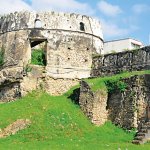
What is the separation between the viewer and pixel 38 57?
107 feet

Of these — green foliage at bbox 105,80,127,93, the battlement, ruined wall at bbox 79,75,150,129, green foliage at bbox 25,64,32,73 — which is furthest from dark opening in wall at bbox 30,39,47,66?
green foliage at bbox 105,80,127,93

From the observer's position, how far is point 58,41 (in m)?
32.2

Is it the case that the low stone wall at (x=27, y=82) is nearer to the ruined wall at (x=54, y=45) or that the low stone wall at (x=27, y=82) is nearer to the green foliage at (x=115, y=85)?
the ruined wall at (x=54, y=45)

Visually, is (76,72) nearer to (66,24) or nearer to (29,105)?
(66,24)

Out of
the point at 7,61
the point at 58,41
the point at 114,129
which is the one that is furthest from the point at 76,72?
the point at 114,129

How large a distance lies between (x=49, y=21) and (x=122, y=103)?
897 centimetres

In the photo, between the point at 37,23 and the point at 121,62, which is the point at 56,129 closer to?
the point at 121,62

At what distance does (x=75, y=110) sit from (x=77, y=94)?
2317mm

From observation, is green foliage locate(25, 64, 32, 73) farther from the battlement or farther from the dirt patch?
the dirt patch

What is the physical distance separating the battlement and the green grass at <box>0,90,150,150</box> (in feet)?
19.8

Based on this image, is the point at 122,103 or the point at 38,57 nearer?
the point at 122,103

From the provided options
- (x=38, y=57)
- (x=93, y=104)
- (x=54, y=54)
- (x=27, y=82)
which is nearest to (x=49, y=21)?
(x=54, y=54)

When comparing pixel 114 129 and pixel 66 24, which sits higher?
pixel 66 24

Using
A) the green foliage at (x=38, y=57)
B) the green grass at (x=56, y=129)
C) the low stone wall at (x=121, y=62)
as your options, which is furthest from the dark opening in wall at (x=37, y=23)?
the green grass at (x=56, y=129)
